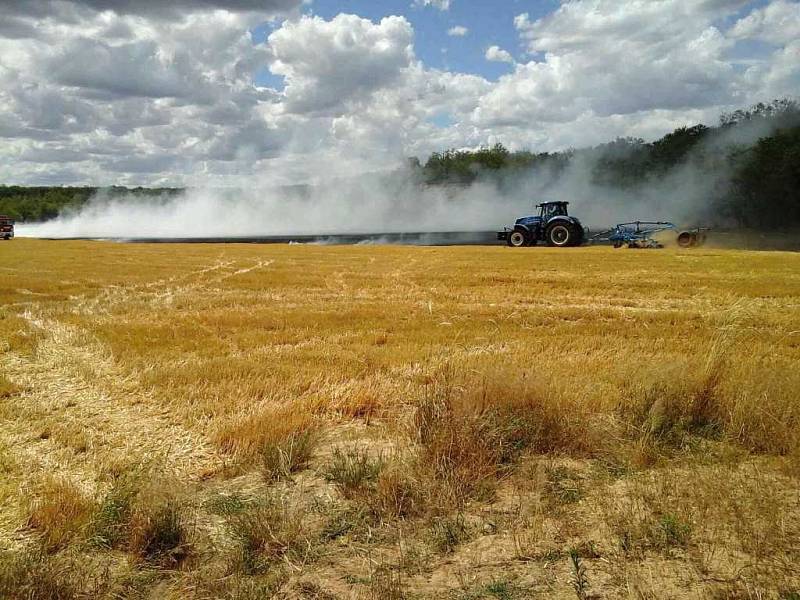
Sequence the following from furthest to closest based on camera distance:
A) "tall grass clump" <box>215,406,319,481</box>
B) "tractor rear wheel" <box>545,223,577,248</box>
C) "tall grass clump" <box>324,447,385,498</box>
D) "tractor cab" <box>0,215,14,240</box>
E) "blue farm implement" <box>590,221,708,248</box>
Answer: "tractor cab" <box>0,215,14,240</box> < "blue farm implement" <box>590,221,708,248</box> < "tractor rear wheel" <box>545,223,577,248</box> < "tall grass clump" <box>215,406,319,481</box> < "tall grass clump" <box>324,447,385,498</box>

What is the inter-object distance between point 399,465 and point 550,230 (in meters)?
39.0

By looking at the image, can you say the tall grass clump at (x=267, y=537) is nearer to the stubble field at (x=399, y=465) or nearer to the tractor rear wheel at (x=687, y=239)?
the stubble field at (x=399, y=465)

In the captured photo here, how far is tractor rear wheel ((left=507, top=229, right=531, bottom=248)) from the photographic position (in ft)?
144

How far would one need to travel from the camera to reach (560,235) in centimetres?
4241

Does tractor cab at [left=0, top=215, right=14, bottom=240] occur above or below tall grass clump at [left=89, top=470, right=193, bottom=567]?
above

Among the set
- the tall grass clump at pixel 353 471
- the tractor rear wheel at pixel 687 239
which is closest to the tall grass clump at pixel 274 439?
the tall grass clump at pixel 353 471

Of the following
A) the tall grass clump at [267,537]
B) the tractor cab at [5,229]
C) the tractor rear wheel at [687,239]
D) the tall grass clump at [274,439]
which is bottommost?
the tall grass clump at [267,537]

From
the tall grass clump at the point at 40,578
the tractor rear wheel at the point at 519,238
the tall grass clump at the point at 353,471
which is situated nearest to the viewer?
the tall grass clump at the point at 40,578

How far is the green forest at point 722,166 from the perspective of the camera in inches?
2499

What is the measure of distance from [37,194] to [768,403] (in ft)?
676

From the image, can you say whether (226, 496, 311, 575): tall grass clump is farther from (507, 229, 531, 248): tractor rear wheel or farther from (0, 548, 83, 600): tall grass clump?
(507, 229, 531, 248): tractor rear wheel

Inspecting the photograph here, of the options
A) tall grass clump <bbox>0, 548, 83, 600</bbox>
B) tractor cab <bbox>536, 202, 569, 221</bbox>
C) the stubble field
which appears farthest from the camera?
tractor cab <bbox>536, 202, 569, 221</bbox>

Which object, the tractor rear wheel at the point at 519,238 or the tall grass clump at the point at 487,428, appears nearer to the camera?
the tall grass clump at the point at 487,428

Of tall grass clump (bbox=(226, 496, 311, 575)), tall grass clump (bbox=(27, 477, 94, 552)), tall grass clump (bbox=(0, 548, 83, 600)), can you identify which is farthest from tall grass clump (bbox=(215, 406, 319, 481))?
tall grass clump (bbox=(0, 548, 83, 600))
